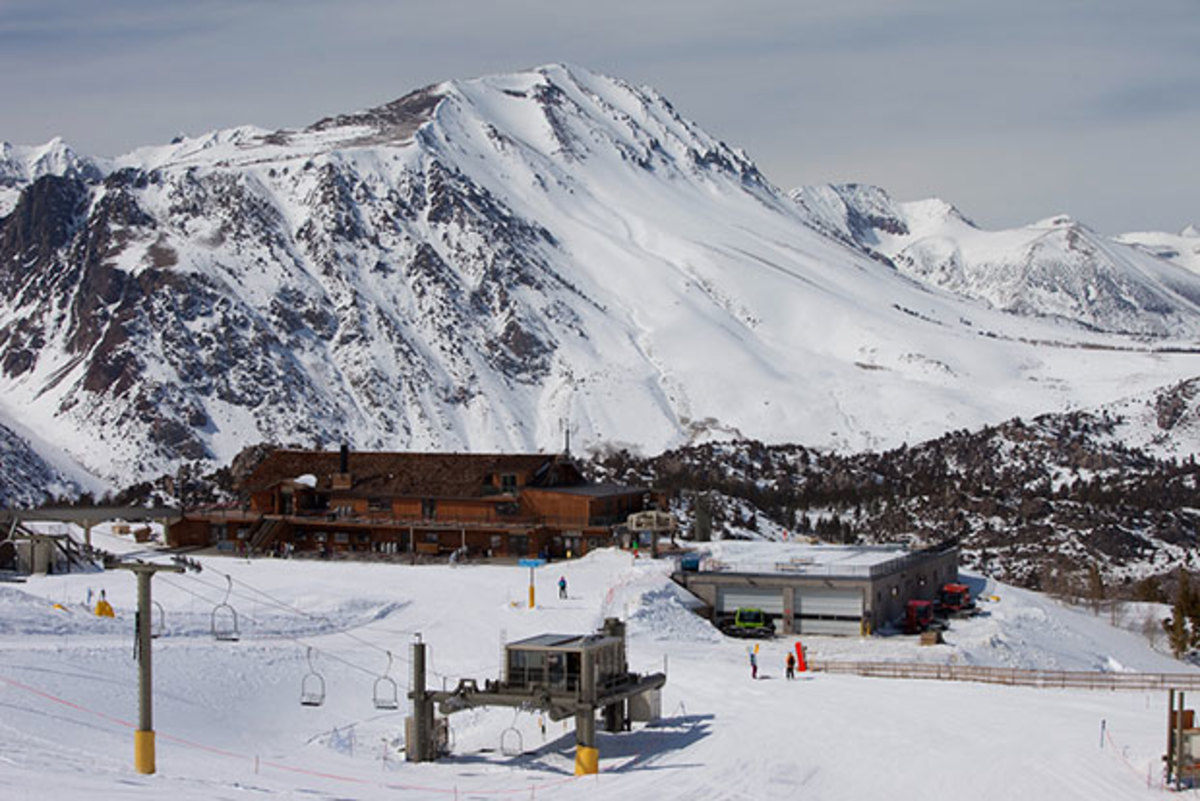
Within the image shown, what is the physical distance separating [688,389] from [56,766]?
14799 centimetres

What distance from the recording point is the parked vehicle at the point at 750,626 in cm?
6000

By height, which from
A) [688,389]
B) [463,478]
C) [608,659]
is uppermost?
[688,389]

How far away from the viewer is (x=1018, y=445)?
14738 cm

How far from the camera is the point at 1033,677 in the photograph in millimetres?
47438

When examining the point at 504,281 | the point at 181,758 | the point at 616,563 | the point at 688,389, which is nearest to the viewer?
the point at 181,758

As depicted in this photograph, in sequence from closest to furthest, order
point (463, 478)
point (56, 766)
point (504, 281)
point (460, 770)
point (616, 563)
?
1. point (56, 766)
2. point (460, 770)
3. point (616, 563)
4. point (463, 478)
5. point (504, 281)

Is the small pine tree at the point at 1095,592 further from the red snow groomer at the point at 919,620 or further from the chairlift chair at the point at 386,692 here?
the chairlift chair at the point at 386,692

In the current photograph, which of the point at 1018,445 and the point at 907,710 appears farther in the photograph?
the point at 1018,445

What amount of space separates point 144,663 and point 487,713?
15115 mm

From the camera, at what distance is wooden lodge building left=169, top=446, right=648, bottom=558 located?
73.8 m

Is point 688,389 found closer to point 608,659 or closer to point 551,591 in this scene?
point 551,591

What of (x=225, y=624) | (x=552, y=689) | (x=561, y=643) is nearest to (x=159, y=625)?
(x=225, y=624)

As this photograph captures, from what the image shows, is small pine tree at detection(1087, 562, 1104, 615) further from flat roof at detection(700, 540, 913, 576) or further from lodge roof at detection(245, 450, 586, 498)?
lodge roof at detection(245, 450, 586, 498)

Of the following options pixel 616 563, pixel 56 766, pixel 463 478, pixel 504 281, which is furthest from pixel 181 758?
pixel 504 281
